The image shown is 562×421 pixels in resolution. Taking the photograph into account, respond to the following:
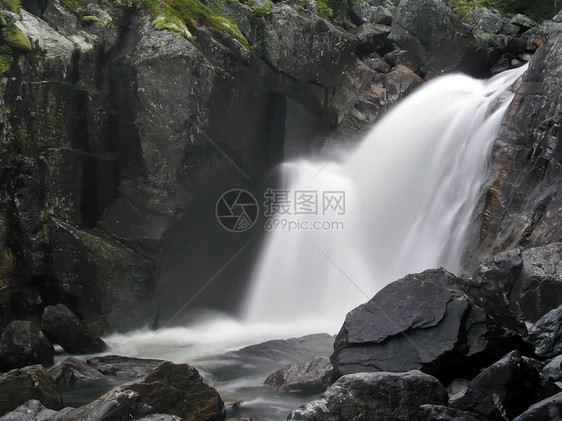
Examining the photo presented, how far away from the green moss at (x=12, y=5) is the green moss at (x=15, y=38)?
0.72m

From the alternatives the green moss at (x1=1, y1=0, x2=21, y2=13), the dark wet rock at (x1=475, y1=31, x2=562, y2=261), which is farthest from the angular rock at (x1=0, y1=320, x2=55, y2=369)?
the dark wet rock at (x1=475, y1=31, x2=562, y2=261)

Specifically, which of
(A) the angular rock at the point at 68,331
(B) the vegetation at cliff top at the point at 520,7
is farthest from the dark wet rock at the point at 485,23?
(A) the angular rock at the point at 68,331

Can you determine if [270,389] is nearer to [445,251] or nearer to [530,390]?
[530,390]

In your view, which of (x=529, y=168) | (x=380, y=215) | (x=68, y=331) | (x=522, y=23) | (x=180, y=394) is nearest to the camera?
(x=180, y=394)

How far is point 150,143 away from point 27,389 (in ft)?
25.0

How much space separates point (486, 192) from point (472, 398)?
786 centimetres

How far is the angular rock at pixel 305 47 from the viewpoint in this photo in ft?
55.7

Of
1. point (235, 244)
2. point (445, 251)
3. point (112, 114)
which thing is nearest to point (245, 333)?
point (235, 244)

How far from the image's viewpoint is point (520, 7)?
24281 mm

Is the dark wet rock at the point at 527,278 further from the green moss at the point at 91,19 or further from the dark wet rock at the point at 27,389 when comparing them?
the green moss at the point at 91,19

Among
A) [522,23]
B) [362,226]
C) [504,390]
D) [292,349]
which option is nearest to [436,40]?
[522,23]

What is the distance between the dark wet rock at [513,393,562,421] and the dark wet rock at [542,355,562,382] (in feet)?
5.03

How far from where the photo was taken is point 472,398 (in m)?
6.71

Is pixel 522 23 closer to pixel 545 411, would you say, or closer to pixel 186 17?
pixel 186 17
